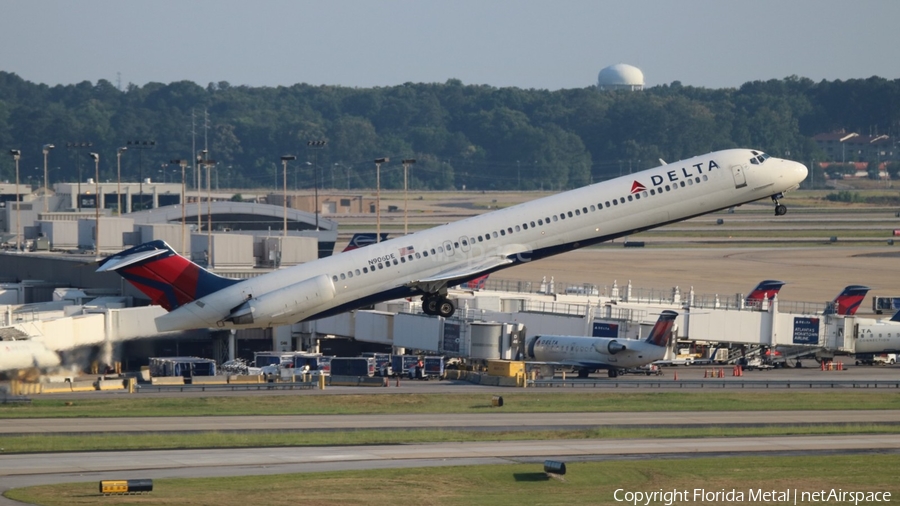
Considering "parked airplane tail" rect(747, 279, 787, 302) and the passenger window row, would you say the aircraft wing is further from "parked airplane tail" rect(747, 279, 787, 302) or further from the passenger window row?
"parked airplane tail" rect(747, 279, 787, 302)

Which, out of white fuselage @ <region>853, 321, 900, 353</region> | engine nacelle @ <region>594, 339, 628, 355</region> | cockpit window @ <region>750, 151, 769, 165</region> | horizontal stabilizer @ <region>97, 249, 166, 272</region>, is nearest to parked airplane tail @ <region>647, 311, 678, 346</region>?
engine nacelle @ <region>594, 339, 628, 355</region>

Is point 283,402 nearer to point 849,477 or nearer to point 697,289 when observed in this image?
point 849,477

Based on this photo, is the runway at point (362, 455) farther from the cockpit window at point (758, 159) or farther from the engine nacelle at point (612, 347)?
the engine nacelle at point (612, 347)

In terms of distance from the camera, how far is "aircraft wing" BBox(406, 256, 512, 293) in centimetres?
7269

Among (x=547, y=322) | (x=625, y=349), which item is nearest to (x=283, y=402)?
(x=625, y=349)

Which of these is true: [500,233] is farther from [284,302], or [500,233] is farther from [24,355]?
[24,355]

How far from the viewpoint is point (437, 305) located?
75750 millimetres

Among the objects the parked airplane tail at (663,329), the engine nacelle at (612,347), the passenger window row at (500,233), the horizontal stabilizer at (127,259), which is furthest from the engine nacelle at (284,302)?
the parked airplane tail at (663,329)

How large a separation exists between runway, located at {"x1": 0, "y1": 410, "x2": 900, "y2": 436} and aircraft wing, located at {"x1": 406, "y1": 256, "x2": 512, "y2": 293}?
26.0 feet

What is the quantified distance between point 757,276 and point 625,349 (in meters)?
68.1

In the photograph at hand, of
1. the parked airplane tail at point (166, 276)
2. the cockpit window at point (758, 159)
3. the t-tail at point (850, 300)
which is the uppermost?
the cockpit window at point (758, 159)

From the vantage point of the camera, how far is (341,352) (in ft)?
358

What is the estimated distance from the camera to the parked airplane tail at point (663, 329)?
8981 centimetres

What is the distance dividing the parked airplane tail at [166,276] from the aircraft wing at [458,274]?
10.8 m
